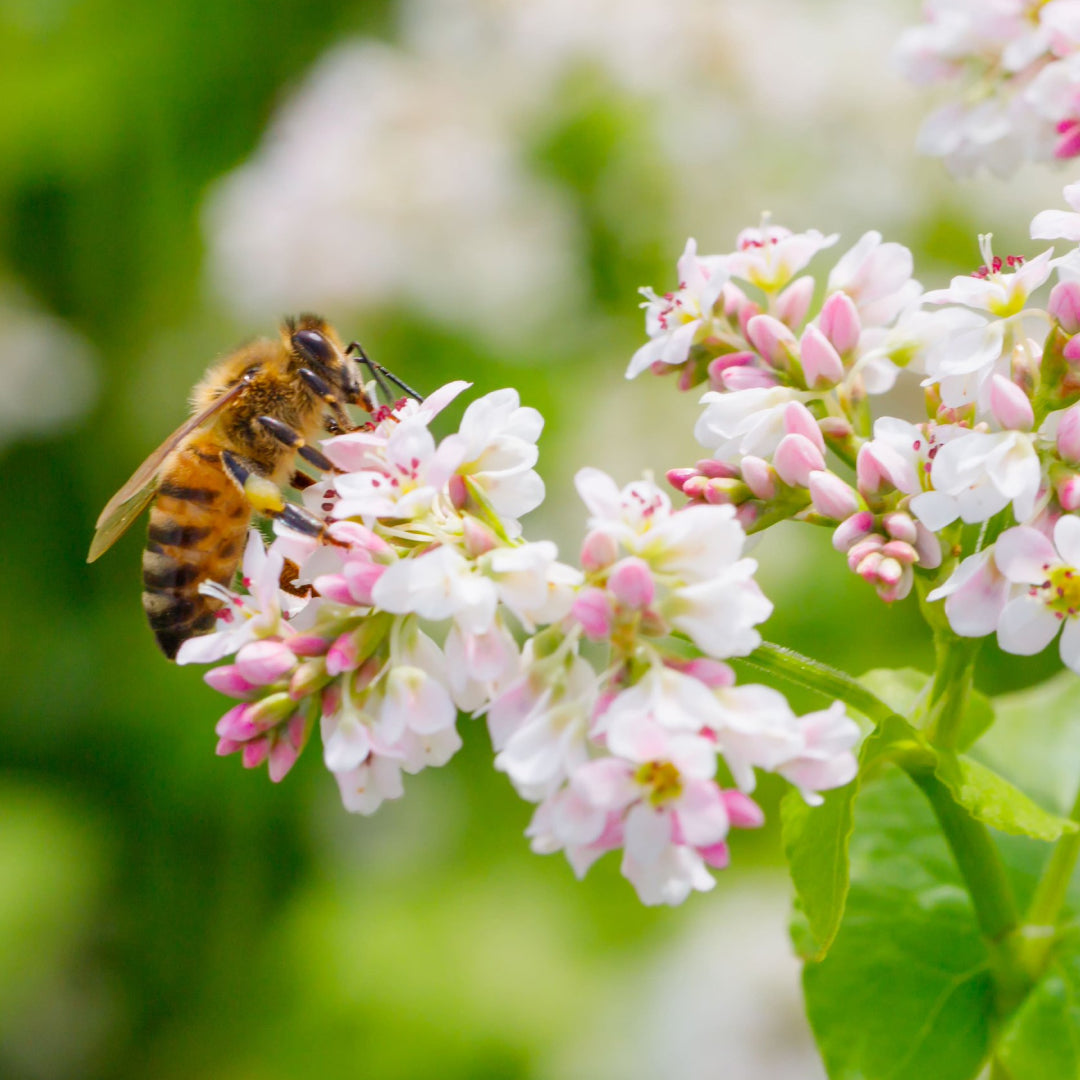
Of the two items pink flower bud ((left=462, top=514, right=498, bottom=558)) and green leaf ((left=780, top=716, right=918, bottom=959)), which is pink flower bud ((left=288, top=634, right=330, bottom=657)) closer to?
pink flower bud ((left=462, top=514, right=498, bottom=558))

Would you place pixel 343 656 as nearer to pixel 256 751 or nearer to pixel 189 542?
pixel 256 751

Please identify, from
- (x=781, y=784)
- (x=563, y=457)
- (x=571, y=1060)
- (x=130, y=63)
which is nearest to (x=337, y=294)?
(x=563, y=457)

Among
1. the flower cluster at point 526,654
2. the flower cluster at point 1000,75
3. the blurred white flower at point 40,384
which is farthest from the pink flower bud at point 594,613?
the blurred white flower at point 40,384

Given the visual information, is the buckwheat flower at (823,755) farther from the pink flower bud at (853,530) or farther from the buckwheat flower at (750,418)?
the buckwheat flower at (750,418)

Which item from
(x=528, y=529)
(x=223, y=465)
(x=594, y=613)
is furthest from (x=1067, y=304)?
(x=528, y=529)

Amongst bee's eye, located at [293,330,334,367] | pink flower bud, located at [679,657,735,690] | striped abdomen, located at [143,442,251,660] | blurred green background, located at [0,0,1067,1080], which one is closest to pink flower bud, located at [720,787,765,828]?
pink flower bud, located at [679,657,735,690]

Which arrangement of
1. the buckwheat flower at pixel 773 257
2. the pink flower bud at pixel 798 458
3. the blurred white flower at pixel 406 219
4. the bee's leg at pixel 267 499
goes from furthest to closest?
the blurred white flower at pixel 406 219
the buckwheat flower at pixel 773 257
the bee's leg at pixel 267 499
the pink flower bud at pixel 798 458

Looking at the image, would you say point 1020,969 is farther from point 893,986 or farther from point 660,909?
point 660,909
